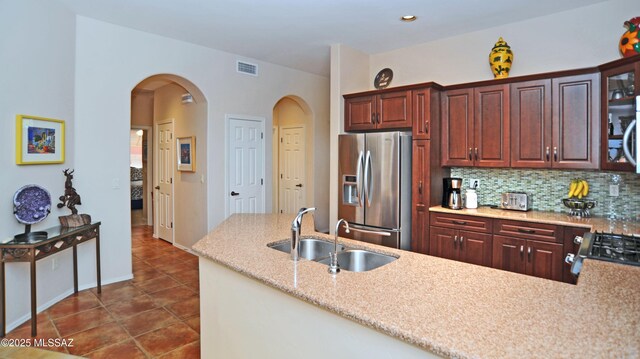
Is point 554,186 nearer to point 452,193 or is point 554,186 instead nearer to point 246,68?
point 452,193

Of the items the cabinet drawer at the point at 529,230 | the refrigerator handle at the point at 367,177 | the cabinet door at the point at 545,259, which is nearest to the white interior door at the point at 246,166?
the refrigerator handle at the point at 367,177

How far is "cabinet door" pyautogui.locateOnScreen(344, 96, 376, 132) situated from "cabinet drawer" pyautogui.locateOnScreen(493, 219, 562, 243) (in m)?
1.81

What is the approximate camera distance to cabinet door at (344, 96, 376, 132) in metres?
4.35

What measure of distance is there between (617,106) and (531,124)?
0.67 metres

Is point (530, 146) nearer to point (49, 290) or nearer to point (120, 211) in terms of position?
point (120, 211)

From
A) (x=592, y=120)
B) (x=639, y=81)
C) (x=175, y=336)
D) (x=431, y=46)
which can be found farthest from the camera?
(x=431, y=46)

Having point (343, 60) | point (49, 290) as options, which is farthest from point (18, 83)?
point (343, 60)

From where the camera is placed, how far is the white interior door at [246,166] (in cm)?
502

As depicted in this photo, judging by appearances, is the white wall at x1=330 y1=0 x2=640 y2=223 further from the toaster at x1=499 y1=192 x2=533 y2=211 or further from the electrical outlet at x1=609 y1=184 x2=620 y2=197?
the toaster at x1=499 y1=192 x2=533 y2=211

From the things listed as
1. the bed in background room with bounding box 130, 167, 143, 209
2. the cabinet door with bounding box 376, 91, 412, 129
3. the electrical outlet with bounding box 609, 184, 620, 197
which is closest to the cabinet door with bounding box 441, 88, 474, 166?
the cabinet door with bounding box 376, 91, 412, 129

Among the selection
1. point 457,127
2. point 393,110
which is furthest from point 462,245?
point 393,110

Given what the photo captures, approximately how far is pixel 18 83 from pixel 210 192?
7.62 feet

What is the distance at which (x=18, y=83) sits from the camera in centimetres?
298

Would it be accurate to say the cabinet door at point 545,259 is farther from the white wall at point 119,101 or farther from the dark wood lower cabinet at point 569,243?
the white wall at point 119,101
